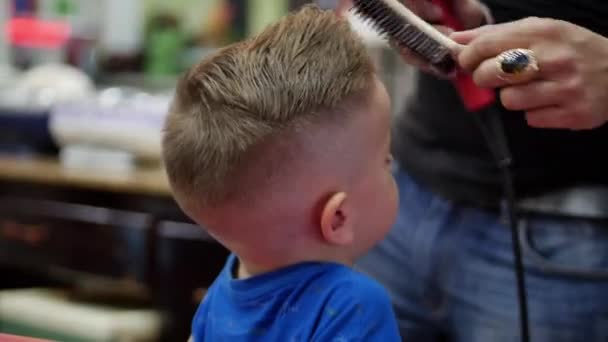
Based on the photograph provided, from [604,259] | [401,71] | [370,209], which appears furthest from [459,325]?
[401,71]

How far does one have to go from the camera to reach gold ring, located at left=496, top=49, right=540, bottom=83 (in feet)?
2.55

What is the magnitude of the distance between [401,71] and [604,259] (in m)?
0.83

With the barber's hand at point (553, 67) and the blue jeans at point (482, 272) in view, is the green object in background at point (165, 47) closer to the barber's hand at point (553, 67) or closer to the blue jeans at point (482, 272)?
the blue jeans at point (482, 272)

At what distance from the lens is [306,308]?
79 cm

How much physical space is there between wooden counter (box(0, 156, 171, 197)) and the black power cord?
2.94 feet

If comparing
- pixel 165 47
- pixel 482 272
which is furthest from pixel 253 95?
pixel 165 47

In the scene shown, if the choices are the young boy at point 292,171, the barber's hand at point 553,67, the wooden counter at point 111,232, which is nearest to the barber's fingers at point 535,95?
the barber's hand at point 553,67

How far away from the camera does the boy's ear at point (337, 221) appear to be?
2.63 feet

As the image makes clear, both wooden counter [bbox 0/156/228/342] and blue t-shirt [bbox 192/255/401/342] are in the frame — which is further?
wooden counter [bbox 0/156/228/342]

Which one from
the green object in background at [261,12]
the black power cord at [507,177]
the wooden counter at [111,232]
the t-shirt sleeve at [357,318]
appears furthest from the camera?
the green object in background at [261,12]

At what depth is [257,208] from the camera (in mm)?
801

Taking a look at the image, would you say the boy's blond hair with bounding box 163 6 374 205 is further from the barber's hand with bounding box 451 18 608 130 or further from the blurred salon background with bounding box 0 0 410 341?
the blurred salon background with bounding box 0 0 410 341

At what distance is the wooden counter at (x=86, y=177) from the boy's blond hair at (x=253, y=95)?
994 mm

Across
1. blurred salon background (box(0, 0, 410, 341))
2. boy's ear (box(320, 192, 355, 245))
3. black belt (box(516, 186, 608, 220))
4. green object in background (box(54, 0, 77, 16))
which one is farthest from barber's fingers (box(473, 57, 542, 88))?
green object in background (box(54, 0, 77, 16))
